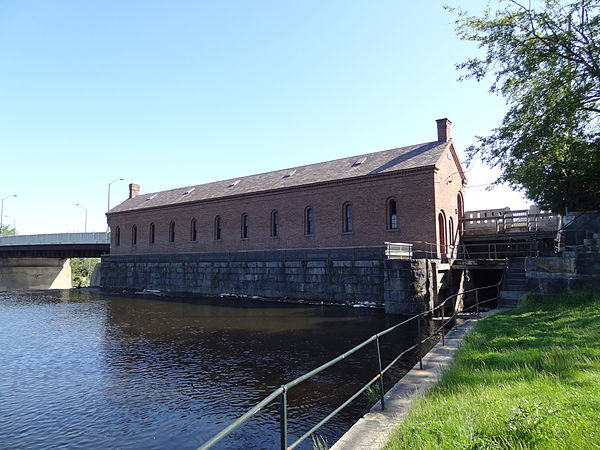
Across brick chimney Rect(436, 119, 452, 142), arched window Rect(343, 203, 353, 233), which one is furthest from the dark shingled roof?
arched window Rect(343, 203, 353, 233)

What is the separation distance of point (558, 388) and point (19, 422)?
910 centimetres

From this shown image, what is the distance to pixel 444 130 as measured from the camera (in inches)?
1029

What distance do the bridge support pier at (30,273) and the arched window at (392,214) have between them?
52.1m

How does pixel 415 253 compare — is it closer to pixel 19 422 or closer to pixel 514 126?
pixel 514 126

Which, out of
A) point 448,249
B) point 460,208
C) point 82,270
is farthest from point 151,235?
point 82,270

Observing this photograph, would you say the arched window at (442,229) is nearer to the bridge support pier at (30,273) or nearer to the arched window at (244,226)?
the arched window at (244,226)

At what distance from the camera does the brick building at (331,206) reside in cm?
2341

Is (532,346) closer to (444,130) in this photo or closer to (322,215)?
(322,215)

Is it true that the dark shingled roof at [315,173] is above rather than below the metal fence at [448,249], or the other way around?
above

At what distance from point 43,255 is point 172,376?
161 feet

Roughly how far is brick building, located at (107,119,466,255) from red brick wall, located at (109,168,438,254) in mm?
58

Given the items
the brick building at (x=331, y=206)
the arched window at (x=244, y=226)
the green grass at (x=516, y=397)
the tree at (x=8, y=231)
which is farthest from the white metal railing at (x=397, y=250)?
the tree at (x=8, y=231)

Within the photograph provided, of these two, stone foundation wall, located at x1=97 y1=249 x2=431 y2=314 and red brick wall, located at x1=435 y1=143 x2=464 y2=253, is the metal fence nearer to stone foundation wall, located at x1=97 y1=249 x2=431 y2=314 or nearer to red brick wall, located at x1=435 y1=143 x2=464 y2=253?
red brick wall, located at x1=435 y1=143 x2=464 y2=253

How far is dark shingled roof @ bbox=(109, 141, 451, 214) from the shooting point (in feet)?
81.0
